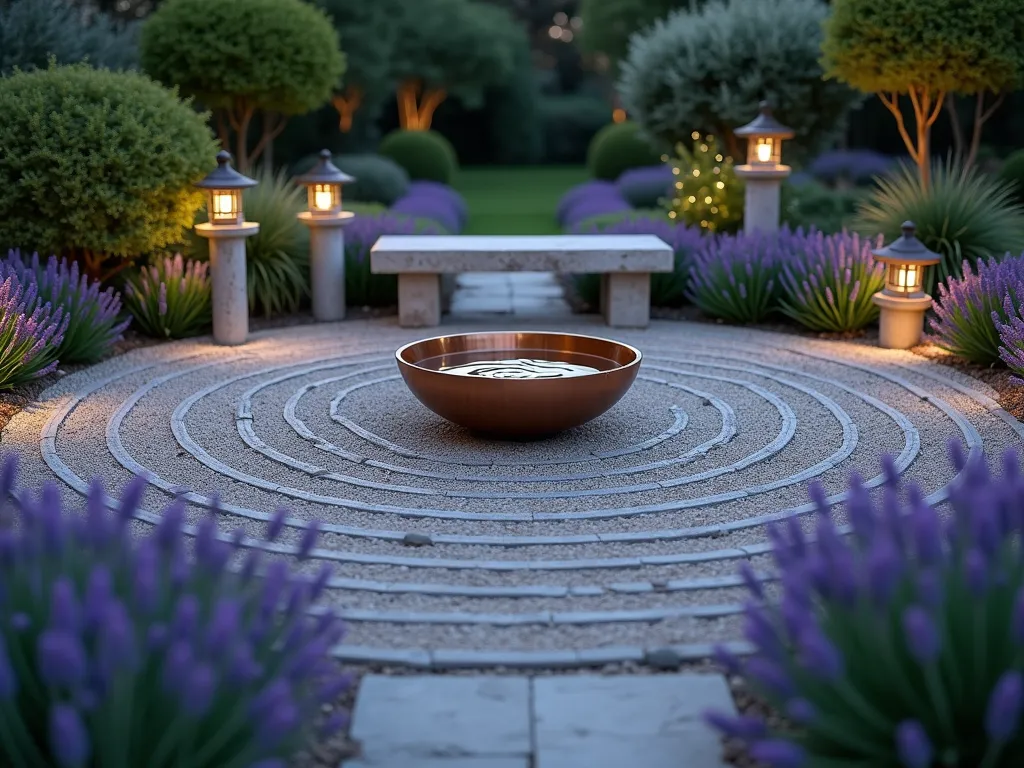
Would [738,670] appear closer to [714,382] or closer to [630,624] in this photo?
[630,624]

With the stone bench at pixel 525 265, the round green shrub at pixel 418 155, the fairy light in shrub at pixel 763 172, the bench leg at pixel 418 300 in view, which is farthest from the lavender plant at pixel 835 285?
the round green shrub at pixel 418 155

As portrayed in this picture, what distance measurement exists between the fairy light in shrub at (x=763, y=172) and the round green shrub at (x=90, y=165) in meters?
4.57

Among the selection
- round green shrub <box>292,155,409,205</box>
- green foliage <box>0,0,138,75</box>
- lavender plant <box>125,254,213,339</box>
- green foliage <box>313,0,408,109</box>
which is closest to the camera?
lavender plant <box>125,254,213,339</box>

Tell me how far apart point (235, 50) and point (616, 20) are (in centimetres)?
1581

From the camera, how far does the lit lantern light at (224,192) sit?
7.93m

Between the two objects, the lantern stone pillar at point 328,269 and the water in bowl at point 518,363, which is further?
the lantern stone pillar at point 328,269

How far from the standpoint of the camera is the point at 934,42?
10289mm

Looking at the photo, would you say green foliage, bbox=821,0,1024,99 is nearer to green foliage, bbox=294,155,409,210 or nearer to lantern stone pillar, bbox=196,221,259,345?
lantern stone pillar, bbox=196,221,259,345

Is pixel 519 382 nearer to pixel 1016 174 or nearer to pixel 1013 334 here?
pixel 1013 334

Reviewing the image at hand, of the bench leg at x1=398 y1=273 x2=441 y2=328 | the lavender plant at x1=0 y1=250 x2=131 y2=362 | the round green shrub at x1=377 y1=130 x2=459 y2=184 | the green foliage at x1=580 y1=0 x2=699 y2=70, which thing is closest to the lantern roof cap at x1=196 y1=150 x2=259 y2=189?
the lavender plant at x1=0 y1=250 x2=131 y2=362

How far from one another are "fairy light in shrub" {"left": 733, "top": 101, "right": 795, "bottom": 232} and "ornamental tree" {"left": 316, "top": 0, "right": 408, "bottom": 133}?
37.2 feet

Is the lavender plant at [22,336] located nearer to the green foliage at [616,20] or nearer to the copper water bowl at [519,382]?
the copper water bowl at [519,382]

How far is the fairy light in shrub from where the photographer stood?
9.88 meters

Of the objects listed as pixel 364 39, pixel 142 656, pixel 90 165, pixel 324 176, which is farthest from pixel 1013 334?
pixel 364 39
